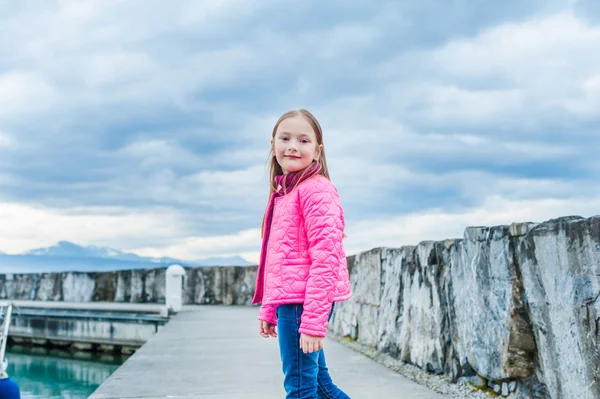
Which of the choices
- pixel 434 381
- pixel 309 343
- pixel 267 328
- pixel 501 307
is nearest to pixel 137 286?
pixel 434 381

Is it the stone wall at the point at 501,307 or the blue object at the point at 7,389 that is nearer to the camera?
the stone wall at the point at 501,307

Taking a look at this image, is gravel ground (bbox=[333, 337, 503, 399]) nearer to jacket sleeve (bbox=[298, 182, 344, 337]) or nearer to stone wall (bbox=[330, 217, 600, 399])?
stone wall (bbox=[330, 217, 600, 399])

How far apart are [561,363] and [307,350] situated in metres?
1.21

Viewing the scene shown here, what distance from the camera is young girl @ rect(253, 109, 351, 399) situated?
2168 millimetres

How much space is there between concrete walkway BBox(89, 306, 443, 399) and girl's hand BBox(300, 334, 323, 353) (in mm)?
1618

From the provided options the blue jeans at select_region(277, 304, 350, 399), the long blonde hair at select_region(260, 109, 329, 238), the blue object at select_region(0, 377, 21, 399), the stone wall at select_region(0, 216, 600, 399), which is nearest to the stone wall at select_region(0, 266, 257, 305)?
the stone wall at select_region(0, 216, 600, 399)

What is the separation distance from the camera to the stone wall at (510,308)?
2523 mm

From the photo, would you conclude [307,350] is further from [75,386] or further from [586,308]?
[75,386]

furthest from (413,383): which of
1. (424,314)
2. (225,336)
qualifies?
(225,336)

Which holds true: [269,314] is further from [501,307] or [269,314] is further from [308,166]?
[501,307]

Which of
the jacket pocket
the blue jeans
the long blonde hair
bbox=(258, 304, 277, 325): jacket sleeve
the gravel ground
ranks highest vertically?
the long blonde hair

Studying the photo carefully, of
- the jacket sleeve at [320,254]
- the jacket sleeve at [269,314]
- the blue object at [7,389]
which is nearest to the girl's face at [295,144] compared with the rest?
the jacket sleeve at [320,254]

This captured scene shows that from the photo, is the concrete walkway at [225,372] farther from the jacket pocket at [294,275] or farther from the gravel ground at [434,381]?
the jacket pocket at [294,275]

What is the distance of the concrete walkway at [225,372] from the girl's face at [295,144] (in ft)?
5.88
